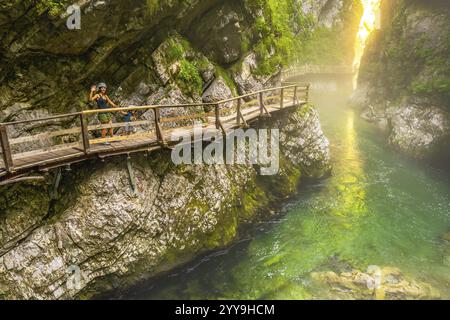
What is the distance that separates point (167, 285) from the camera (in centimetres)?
1251

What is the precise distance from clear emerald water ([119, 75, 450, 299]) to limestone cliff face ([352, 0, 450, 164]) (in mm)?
2938

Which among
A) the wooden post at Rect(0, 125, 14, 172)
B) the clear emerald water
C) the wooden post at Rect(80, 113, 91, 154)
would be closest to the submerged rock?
the clear emerald water

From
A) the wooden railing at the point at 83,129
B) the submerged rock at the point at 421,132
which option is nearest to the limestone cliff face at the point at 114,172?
the wooden railing at the point at 83,129

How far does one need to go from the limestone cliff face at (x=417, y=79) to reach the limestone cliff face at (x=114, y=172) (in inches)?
667

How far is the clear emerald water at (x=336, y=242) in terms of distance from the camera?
1257cm

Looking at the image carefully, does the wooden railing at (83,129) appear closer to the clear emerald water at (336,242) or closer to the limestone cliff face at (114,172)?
the limestone cliff face at (114,172)

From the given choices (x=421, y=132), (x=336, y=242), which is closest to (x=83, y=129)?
(x=336, y=242)

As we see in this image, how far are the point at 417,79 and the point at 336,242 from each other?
2072 centimetres

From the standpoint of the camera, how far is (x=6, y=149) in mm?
8172

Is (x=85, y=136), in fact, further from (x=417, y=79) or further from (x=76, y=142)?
(x=417, y=79)

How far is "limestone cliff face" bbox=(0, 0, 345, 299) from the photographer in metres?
9.84
